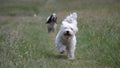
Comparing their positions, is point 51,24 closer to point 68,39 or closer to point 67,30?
point 68,39

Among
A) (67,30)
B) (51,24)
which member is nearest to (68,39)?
(67,30)

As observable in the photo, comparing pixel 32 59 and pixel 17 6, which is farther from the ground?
pixel 17 6

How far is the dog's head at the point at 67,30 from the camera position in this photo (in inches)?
520

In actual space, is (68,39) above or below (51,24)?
below

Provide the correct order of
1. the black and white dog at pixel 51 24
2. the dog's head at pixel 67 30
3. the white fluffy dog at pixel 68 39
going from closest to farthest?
1. the dog's head at pixel 67 30
2. the white fluffy dog at pixel 68 39
3. the black and white dog at pixel 51 24

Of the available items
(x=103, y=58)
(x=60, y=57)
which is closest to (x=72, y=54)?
(x=60, y=57)

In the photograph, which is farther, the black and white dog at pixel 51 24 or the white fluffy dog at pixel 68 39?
the black and white dog at pixel 51 24

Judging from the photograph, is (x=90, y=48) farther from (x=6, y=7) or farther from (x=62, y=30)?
(x=6, y=7)

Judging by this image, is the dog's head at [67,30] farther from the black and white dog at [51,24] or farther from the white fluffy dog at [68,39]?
the black and white dog at [51,24]

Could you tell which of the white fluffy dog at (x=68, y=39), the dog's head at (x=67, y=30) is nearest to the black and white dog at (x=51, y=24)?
the white fluffy dog at (x=68, y=39)

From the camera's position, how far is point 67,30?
13180 mm

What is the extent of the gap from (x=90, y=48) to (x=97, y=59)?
218 centimetres

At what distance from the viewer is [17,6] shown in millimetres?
45812

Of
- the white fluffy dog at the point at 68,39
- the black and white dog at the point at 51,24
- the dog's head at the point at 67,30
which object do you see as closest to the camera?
the dog's head at the point at 67,30
